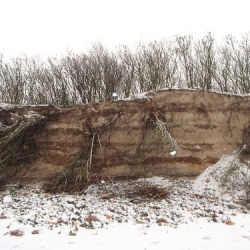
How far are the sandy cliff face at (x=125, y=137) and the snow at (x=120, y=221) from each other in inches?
40.8

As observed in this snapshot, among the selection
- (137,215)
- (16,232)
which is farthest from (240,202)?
(16,232)

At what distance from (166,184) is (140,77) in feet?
27.7

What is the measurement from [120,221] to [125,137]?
10.6 ft

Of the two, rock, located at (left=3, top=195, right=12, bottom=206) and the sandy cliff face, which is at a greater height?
the sandy cliff face

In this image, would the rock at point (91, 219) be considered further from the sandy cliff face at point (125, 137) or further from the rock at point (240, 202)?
the rock at point (240, 202)

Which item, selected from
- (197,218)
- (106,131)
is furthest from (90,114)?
(197,218)

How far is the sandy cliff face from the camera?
7262 millimetres

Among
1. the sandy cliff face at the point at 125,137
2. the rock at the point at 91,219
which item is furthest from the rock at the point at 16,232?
the sandy cliff face at the point at 125,137

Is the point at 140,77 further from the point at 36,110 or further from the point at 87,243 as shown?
the point at 87,243

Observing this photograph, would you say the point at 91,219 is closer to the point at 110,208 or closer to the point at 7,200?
the point at 110,208

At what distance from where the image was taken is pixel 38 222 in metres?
4.29

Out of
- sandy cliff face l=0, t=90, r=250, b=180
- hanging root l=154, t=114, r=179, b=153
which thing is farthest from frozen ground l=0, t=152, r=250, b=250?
hanging root l=154, t=114, r=179, b=153

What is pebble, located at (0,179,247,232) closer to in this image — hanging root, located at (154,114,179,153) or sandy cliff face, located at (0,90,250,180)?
sandy cliff face, located at (0,90,250,180)

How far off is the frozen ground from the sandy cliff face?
1.65 feet
